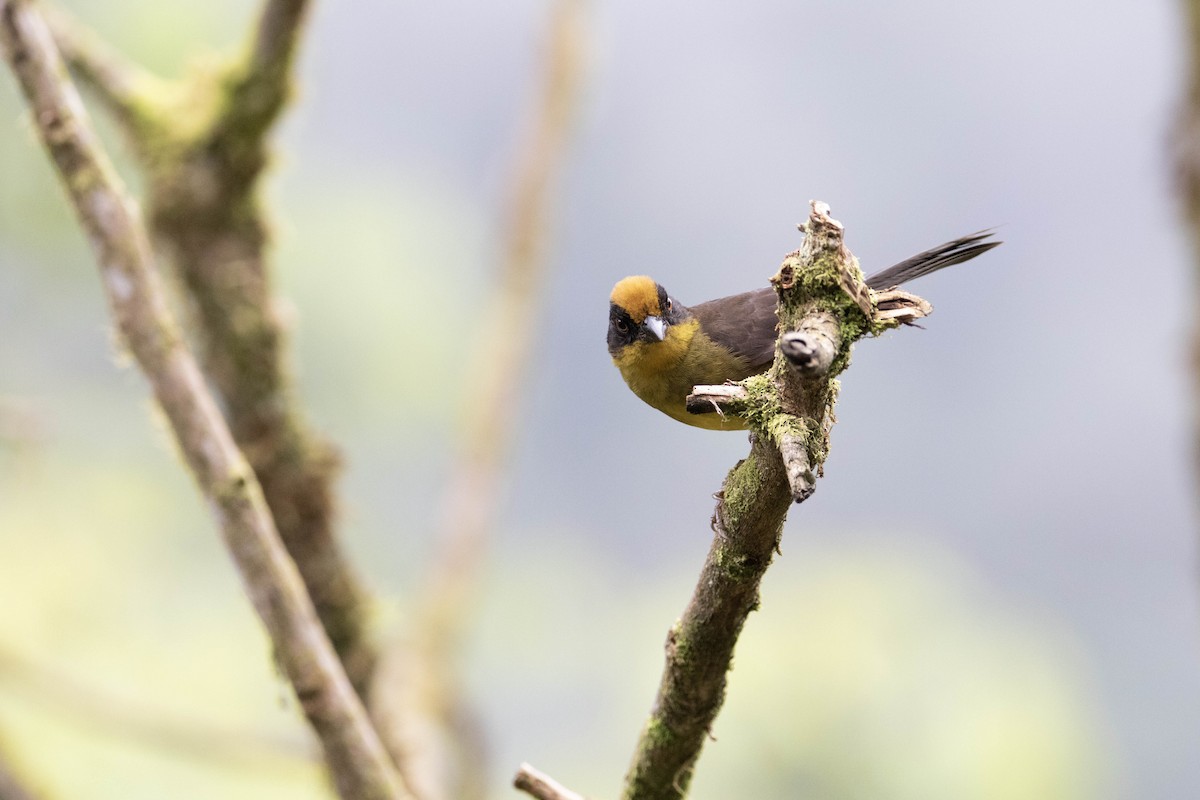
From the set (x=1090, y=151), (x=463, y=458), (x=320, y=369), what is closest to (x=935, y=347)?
(x=1090, y=151)

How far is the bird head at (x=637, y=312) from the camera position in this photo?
341 cm

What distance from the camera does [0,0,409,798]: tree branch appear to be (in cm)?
274

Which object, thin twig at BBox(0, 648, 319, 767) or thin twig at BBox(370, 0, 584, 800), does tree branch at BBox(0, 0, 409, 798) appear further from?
thin twig at BBox(370, 0, 584, 800)

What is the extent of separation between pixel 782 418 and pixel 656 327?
1.71m

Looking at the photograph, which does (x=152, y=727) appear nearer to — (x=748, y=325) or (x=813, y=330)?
(x=748, y=325)

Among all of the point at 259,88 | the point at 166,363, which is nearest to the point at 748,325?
the point at 166,363

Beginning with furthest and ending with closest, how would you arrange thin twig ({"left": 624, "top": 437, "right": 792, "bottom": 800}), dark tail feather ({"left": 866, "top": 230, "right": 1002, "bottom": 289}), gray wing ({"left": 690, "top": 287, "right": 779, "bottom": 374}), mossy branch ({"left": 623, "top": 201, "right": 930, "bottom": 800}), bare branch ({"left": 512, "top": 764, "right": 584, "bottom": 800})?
gray wing ({"left": 690, "top": 287, "right": 779, "bottom": 374}) → dark tail feather ({"left": 866, "top": 230, "right": 1002, "bottom": 289}) → bare branch ({"left": 512, "top": 764, "right": 584, "bottom": 800}) → thin twig ({"left": 624, "top": 437, "right": 792, "bottom": 800}) → mossy branch ({"left": 623, "top": 201, "right": 930, "bottom": 800})

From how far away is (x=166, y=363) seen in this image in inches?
109

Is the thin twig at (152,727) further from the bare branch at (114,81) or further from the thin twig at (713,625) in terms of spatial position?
the thin twig at (713,625)

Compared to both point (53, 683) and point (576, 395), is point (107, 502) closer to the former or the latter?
point (53, 683)

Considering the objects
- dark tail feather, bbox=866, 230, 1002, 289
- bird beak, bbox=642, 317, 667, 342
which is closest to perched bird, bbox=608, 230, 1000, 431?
bird beak, bbox=642, 317, 667, 342

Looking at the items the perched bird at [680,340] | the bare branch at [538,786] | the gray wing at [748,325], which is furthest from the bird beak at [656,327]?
the bare branch at [538,786]

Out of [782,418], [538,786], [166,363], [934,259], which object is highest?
[934,259]

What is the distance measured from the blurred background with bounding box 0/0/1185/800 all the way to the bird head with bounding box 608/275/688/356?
24.5 inches
